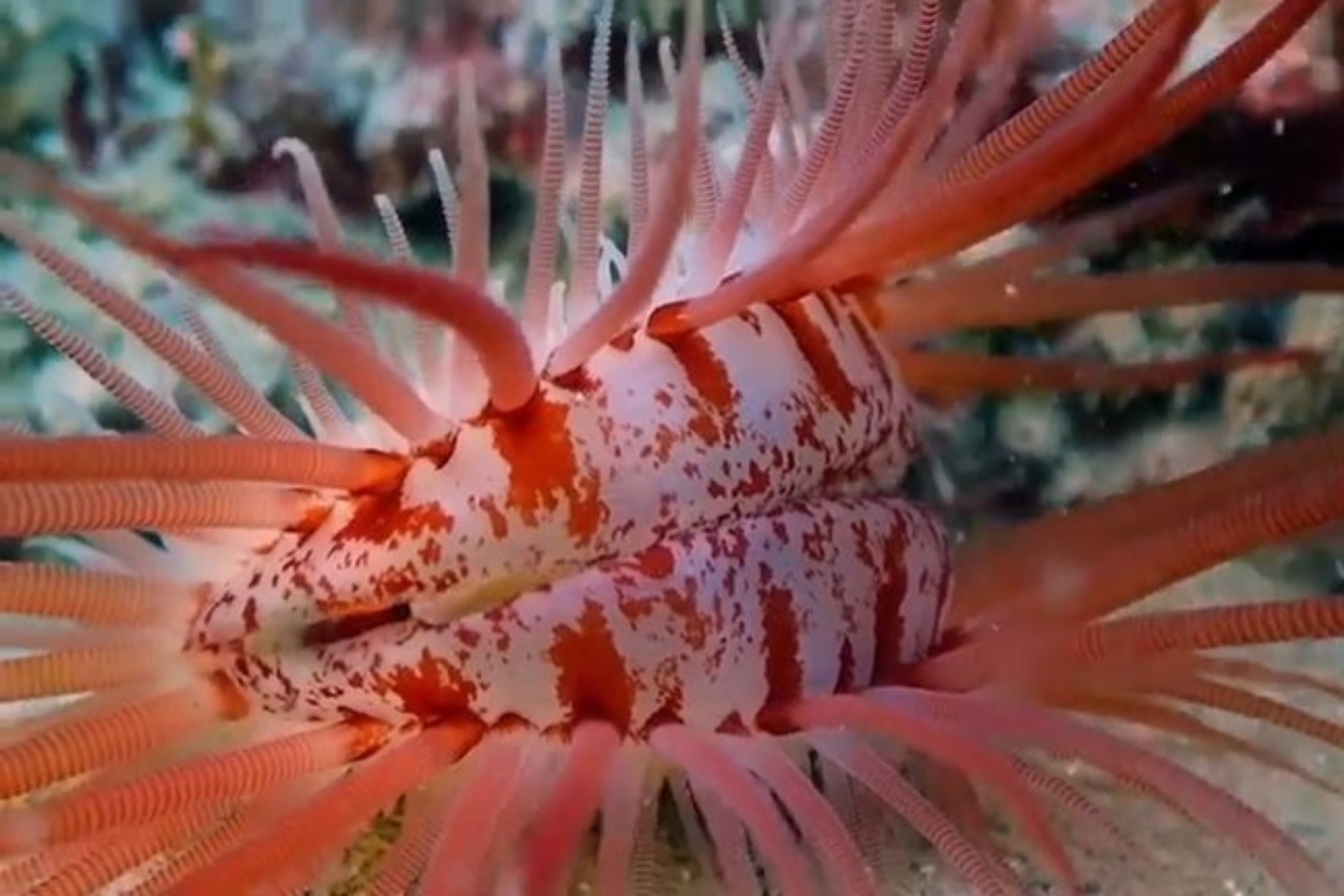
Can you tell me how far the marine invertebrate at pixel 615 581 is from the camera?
65.3 inches

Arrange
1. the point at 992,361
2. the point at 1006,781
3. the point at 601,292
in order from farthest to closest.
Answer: the point at 992,361 < the point at 601,292 < the point at 1006,781

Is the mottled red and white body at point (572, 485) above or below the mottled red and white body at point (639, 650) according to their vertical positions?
above

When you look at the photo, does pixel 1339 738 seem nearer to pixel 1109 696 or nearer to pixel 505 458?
pixel 1109 696

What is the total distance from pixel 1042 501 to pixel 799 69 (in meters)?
0.78

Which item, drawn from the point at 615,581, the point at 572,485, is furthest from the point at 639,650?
the point at 572,485

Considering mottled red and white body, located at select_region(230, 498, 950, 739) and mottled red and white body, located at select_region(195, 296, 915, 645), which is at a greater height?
mottled red and white body, located at select_region(195, 296, 915, 645)

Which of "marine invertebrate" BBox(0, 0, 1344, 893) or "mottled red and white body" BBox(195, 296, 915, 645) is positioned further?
"mottled red and white body" BBox(195, 296, 915, 645)

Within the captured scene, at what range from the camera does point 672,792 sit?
1935 millimetres

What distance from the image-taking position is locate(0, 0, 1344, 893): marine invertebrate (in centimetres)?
166

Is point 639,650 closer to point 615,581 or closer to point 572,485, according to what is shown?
point 615,581

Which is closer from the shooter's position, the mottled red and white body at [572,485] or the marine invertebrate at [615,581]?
the marine invertebrate at [615,581]

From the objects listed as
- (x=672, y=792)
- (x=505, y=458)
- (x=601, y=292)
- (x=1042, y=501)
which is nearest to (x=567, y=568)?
(x=505, y=458)

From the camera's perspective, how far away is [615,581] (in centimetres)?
177

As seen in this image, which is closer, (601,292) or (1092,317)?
(601,292)
